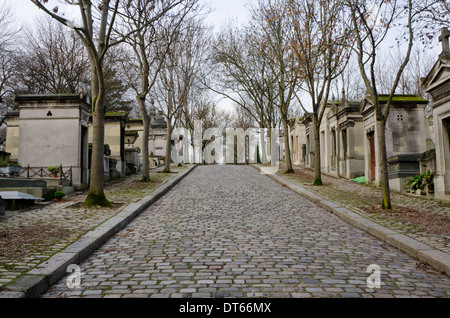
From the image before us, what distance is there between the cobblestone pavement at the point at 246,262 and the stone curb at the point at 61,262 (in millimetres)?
135

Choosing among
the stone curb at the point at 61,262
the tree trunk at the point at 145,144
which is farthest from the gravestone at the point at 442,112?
the tree trunk at the point at 145,144

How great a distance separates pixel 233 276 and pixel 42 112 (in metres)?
12.8

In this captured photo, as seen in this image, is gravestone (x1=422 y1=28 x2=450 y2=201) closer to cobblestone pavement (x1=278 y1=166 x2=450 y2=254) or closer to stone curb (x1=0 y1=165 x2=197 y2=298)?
cobblestone pavement (x1=278 y1=166 x2=450 y2=254)

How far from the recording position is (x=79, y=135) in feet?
47.9

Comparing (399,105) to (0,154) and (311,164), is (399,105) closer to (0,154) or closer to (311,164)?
(311,164)

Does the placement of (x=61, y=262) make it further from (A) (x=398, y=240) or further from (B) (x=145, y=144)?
(B) (x=145, y=144)

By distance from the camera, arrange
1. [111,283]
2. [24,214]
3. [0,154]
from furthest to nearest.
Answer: [0,154]
[24,214]
[111,283]

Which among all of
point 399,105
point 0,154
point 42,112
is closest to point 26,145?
point 42,112

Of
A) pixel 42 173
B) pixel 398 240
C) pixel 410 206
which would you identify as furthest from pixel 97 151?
pixel 410 206

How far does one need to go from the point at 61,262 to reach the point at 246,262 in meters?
2.46

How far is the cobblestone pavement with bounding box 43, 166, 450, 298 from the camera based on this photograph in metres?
4.02

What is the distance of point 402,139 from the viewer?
16.3m

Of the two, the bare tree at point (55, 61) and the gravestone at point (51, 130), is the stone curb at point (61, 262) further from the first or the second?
the bare tree at point (55, 61)
